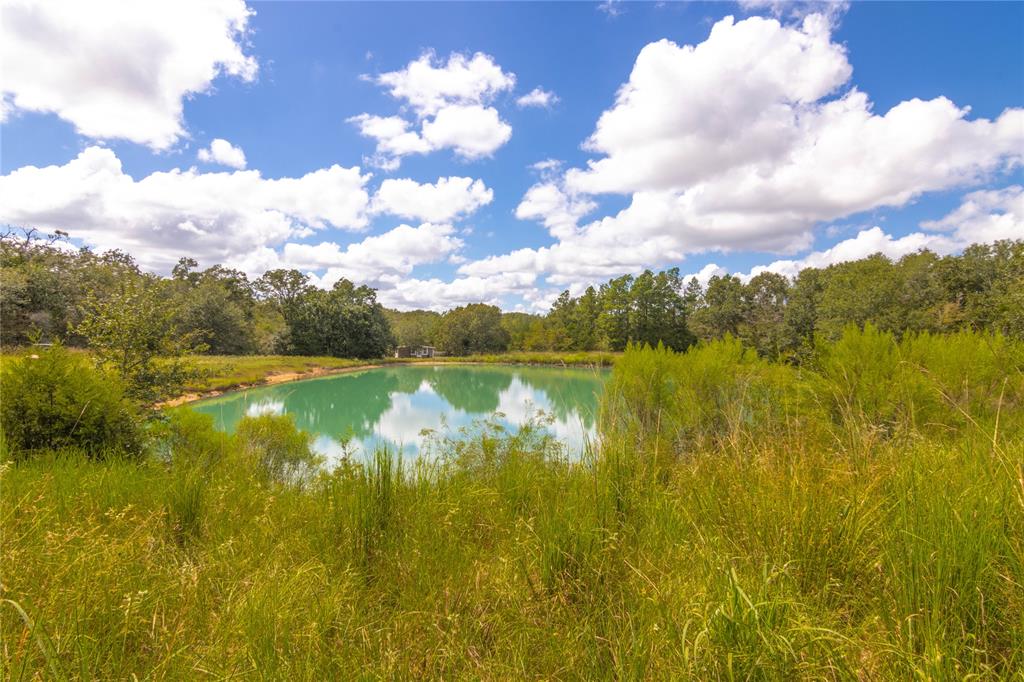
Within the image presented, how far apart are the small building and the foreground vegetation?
59.5 metres

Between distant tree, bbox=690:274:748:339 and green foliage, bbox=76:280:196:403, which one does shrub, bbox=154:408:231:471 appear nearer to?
green foliage, bbox=76:280:196:403

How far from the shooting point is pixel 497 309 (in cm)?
6297

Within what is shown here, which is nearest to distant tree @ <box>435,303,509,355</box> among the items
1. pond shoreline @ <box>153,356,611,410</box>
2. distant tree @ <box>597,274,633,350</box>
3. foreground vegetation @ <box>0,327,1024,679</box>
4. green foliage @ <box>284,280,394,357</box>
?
pond shoreline @ <box>153,356,611,410</box>

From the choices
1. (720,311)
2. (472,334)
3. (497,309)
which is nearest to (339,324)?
(472,334)

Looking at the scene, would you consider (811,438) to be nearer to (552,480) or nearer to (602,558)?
(552,480)

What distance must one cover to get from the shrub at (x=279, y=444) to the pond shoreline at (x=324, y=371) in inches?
45.1

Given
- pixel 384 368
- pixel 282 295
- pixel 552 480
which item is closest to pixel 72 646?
pixel 552 480

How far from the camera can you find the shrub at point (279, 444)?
6.56 meters

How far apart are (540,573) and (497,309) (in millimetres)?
61275

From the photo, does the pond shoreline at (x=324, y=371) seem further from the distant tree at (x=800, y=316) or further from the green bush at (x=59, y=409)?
the distant tree at (x=800, y=316)

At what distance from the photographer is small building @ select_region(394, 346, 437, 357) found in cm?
6200

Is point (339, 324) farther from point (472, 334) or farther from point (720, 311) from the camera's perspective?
point (720, 311)

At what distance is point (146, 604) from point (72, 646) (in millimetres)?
283

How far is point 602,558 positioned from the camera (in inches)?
79.8
